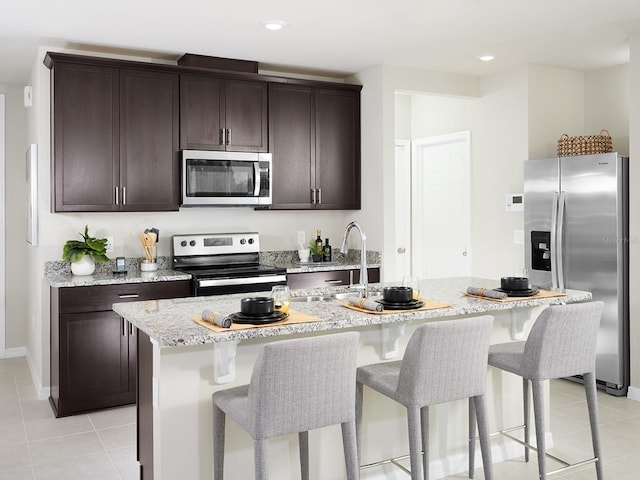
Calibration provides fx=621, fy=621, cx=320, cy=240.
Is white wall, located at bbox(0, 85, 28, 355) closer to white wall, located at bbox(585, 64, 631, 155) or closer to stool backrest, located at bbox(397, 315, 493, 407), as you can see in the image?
stool backrest, located at bbox(397, 315, 493, 407)

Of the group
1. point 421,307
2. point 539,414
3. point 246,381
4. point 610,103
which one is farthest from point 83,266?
point 610,103

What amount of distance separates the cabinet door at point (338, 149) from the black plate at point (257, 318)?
2.98 metres

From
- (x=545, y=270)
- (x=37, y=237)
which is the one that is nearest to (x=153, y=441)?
(x=37, y=237)

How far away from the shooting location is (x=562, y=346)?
2814 mm

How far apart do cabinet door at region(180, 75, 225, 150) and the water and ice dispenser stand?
2.60 m

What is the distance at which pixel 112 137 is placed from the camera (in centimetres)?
454

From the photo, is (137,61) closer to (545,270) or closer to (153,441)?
(153,441)

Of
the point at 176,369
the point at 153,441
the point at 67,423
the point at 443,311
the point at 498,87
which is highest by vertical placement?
the point at 498,87

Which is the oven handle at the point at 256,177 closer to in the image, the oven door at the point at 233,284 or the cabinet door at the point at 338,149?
the cabinet door at the point at 338,149

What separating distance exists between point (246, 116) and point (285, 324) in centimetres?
298

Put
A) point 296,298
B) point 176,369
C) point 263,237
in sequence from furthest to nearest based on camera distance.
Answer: point 263,237 < point 296,298 < point 176,369

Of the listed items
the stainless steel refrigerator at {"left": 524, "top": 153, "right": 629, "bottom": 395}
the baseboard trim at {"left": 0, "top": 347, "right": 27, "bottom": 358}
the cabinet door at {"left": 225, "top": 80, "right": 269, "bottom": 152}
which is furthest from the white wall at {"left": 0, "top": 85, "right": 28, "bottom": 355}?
the stainless steel refrigerator at {"left": 524, "top": 153, "right": 629, "bottom": 395}

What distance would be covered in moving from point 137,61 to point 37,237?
1528 mm

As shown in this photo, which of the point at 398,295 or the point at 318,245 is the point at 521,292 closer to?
the point at 398,295
